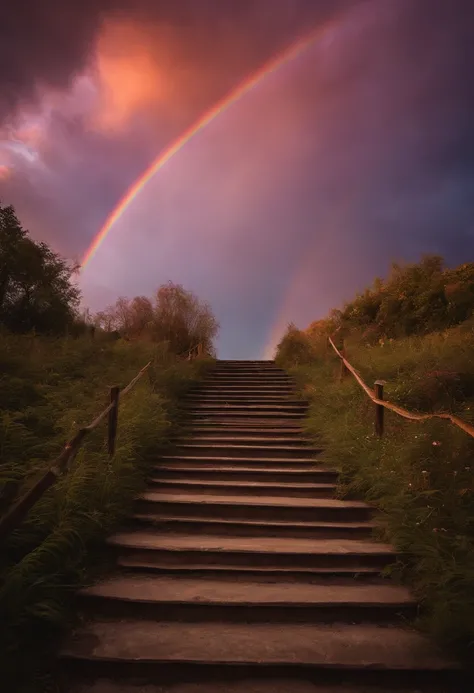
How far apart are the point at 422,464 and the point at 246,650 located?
252 cm

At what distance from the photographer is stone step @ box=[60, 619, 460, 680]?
9.27 ft

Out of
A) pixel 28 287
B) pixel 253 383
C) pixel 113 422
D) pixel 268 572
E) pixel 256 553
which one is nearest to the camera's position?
pixel 268 572

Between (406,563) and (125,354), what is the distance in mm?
8395

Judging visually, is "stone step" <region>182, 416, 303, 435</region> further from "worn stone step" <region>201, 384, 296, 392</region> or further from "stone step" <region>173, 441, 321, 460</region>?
"worn stone step" <region>201, 384, 296, 392</region>

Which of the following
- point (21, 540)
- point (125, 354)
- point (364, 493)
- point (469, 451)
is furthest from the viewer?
point (125, 354)

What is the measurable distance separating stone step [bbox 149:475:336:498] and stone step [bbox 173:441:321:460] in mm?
1165

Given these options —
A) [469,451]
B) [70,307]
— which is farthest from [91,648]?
[70,307]

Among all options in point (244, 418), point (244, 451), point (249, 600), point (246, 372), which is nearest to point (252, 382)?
point (246, 372)

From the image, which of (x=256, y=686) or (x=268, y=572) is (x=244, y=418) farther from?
(x=256, y=686)

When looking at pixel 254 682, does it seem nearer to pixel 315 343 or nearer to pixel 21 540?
pixel 21 540

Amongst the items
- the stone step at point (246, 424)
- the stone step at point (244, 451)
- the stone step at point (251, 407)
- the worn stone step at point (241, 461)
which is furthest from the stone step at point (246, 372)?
the worn stone step at point (241, 461)

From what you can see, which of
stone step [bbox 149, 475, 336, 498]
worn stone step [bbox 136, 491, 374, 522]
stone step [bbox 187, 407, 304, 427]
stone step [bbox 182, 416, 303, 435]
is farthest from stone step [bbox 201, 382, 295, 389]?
worn stone step [bbox 136, 491, 374, 522]

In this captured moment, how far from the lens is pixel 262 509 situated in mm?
5000

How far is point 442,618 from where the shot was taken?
3006mm
